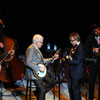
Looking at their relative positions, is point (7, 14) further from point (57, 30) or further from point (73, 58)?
point (73, 58)

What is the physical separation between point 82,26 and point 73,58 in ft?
21.0

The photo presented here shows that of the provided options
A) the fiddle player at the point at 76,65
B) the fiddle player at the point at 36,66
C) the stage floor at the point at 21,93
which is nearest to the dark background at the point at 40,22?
the stage floor at the point at 21,93

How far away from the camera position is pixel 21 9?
8.43 metres

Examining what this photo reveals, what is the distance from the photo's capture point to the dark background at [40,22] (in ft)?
27.5

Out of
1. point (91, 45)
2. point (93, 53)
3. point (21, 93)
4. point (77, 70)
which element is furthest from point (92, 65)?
point (21, 93)

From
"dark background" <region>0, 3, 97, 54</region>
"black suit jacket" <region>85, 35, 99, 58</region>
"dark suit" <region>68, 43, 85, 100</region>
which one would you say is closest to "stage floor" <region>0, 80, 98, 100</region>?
"dark suit" <region>68, 43, 85, 100</region>

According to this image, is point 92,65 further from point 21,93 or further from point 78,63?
point 21,93

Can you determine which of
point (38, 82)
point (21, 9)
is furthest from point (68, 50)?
point (21, 9)

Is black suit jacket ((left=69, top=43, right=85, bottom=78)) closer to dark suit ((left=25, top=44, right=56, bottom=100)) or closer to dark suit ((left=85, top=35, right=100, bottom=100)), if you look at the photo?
dark suit ((left=85, top=35, right=100, bottom=100))

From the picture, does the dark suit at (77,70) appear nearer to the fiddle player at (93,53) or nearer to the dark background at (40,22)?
the fiddle player at (93,53)

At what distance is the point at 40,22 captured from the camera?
356 inches

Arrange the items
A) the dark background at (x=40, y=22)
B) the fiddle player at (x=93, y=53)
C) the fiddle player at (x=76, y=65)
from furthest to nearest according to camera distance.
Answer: the dark background at (x=40, y=22)
the fiddle player at (x=93, y=53)
the fiddle player at (x=76, y=65)

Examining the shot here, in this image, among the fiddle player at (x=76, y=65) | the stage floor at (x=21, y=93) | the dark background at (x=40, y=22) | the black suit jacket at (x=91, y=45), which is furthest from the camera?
the dark background at (x=40, y=22)

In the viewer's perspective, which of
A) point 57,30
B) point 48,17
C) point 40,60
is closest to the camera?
point 40,60
